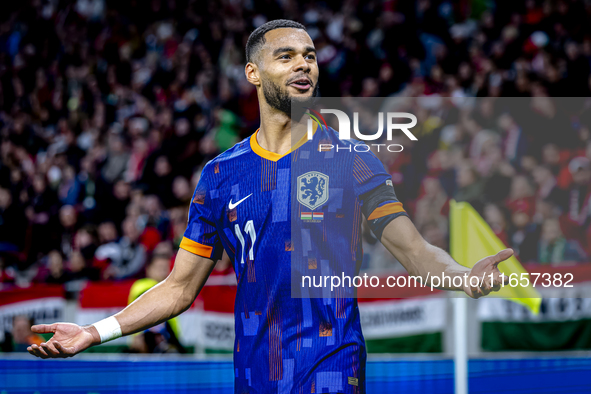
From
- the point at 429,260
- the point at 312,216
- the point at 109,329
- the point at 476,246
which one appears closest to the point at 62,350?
the point at 109,329

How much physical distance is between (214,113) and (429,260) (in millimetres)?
8925

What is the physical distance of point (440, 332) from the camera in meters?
6.29

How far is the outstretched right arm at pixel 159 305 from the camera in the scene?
8.79 ft

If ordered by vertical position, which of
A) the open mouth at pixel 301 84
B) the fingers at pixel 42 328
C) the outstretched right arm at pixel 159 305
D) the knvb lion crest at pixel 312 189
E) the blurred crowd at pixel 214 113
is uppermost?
the blurred crowd at pixel 214 113

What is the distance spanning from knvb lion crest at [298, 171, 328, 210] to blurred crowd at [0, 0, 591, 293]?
260cm

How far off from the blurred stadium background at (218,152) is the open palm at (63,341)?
2.64m

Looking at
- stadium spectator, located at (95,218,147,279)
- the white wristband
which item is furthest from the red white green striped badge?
stadium spectator, located at (95,218,147,279)

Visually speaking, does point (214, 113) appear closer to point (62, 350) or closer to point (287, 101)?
point (287, 101)

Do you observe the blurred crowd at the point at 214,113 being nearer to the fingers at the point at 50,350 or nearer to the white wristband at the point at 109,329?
the white wristband at the point at 109,329

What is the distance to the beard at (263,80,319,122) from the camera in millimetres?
2697

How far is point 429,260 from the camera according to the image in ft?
7.84

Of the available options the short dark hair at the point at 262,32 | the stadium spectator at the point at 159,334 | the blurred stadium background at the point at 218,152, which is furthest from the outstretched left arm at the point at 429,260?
the stadium spectator at the point at 159,334

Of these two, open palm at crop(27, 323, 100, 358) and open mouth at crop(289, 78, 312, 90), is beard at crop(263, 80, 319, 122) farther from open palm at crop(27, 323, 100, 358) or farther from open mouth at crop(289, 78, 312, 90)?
open palm at crop(27, 323, 100, 358)

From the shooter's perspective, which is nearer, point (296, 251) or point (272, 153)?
point (296, 251)
